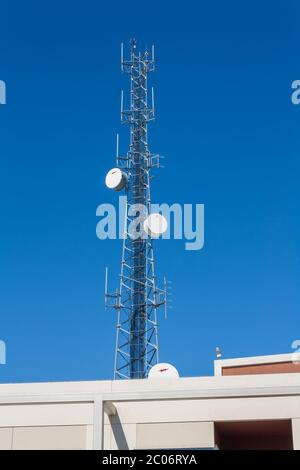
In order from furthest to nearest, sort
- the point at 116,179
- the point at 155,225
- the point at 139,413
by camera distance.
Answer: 1. the point at 116,179
2. the point at 155,225
3. the point at 139,413

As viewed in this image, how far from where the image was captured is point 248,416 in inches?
682

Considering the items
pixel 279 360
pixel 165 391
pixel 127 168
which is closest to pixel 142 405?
pixel 165 391

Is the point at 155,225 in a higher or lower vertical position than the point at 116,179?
lower

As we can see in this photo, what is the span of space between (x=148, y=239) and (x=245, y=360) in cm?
783

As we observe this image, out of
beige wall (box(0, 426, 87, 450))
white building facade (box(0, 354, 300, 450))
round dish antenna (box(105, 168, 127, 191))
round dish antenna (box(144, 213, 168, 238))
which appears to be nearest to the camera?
white building facade (box(0, 354, 300, 450))

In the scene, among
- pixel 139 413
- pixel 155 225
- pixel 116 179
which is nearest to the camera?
pixel 139 413

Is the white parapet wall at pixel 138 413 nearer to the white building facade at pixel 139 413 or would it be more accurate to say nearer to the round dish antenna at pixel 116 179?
the white building facade at pixel 139 413

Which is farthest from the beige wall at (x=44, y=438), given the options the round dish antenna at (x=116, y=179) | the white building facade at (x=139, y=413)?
the round dish antenna at (x=116, y=179)

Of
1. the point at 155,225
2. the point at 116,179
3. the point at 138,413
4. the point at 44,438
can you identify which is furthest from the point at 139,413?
the point at 116,179

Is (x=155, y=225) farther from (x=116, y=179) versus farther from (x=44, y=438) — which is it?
(x=44, y=438)

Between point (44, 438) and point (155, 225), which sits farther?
point (155, 225)

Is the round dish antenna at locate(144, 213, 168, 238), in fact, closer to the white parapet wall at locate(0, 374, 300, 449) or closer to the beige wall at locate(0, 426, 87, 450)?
the white parapet wall at locate(0, 374, 300, 449)

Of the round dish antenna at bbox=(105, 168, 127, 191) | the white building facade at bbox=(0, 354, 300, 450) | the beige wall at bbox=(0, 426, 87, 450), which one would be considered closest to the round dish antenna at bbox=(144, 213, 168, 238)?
the round dish antenna at bbox=(105, 168, 127, 191)
